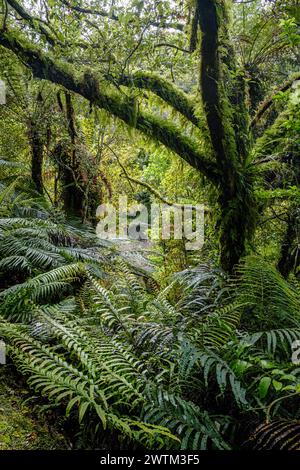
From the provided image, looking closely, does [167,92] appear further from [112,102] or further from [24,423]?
[24,423]

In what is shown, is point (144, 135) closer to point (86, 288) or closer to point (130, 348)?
point (86, 288)

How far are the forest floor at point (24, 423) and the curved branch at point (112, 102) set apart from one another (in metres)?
2.53

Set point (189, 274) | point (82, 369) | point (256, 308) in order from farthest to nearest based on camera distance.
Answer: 1. point (189, 274)
2. point (256, 308)
3. point (82, 369)

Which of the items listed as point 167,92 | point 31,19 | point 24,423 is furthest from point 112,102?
point 24,423

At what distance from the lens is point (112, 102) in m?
3.66

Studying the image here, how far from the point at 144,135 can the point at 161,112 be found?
20.5 inches

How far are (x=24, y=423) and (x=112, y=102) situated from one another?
9.44 feet

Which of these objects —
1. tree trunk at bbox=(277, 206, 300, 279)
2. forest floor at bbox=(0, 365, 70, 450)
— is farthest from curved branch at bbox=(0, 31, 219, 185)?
forest floor at bbox=(0, 365, 70, 450)

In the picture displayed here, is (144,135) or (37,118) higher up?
(37,118)

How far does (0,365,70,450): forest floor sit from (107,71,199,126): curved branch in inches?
118

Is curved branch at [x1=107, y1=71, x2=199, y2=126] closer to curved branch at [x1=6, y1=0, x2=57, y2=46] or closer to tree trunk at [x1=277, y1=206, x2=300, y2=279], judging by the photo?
curved branch at [x1=6, y1=0, x2=57, y2=46]
